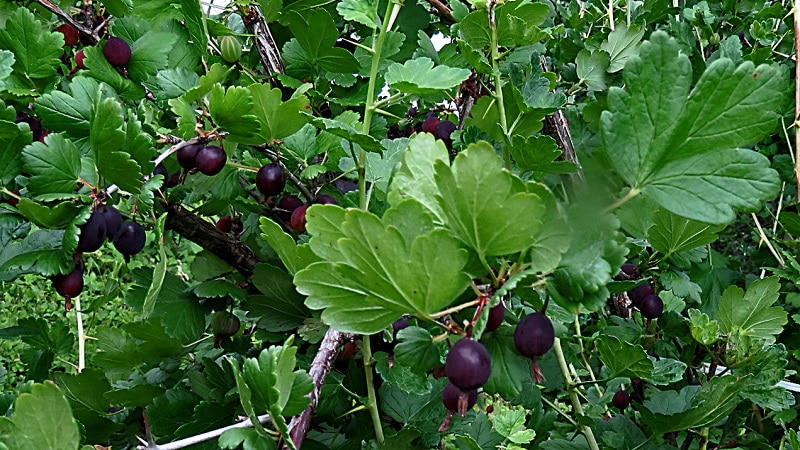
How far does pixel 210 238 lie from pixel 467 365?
0.51 meters

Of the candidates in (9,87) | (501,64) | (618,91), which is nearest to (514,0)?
(501,64)

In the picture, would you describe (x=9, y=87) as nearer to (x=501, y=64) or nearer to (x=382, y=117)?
(x=382, y=117)

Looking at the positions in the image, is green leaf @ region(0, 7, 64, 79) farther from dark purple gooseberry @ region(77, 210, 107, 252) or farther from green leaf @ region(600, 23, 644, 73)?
green leaf @ region(600, 23, 644, 73)

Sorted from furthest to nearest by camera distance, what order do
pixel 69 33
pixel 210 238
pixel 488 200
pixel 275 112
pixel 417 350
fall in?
pixel 69 33, pixel 210 238, pixel 275 112, pixel 417 350, pixel 488 200

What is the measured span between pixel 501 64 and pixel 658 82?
503mm

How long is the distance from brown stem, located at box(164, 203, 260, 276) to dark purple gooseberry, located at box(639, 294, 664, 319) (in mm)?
503

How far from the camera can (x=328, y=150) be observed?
0.87m

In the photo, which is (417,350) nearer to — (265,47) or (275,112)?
(275,112)

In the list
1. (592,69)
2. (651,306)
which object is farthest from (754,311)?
(592,69)

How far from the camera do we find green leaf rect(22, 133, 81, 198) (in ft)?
2.13

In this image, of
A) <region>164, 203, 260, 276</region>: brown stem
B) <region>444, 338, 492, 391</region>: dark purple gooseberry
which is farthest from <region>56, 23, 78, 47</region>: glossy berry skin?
<region>444, 338, 492, 391</region>: dark purple gooseberry

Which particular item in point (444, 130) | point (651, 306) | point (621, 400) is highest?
point (444, 130)

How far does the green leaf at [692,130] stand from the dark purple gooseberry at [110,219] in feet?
1.46

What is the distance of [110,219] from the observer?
645 millimetres
